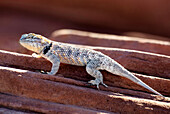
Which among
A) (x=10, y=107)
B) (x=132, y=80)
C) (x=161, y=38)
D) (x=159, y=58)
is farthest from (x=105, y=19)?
(x=10, y=107)

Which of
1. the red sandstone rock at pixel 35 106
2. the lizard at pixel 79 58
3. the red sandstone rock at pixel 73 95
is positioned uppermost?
the lizard at pixel 79 58

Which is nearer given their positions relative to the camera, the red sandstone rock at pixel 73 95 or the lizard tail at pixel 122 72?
the red sandstone rock at pixel 73 95

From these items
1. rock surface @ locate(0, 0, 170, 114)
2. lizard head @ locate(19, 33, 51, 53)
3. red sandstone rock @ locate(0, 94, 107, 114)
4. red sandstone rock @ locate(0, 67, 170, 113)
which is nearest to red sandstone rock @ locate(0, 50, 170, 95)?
rock surface @ locate(0, 0, 170, 114)

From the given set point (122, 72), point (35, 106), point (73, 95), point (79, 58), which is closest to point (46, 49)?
point (79, 58)

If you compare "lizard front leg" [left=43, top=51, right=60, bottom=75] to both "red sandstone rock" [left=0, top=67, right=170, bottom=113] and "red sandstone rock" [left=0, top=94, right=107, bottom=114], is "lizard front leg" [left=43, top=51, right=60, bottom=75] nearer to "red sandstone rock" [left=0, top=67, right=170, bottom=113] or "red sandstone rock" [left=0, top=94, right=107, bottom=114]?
"red sandstone rock" [left=0, top=67, right=170, bottom=113]

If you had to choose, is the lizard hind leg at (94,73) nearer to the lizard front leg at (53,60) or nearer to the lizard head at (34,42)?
the lizard front leg at (53,60)

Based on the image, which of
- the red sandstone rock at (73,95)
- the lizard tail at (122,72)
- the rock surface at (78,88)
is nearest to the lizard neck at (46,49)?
the rock surface at (78,88)

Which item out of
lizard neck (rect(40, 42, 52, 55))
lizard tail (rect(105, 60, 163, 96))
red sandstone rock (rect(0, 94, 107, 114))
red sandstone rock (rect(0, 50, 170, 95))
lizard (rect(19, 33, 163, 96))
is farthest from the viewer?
lizard neck (rect(40, 42, 52, 55))

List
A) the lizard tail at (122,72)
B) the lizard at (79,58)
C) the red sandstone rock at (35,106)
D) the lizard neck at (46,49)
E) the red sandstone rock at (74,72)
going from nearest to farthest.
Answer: the red sandstone rock at (35,106) < the lizard tail at (122,72) < the lizard at (79,58) < the red sandstone rock at (74,72) < the lizard neck at (46,49)

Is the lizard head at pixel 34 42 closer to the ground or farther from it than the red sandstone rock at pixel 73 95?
farther from it
